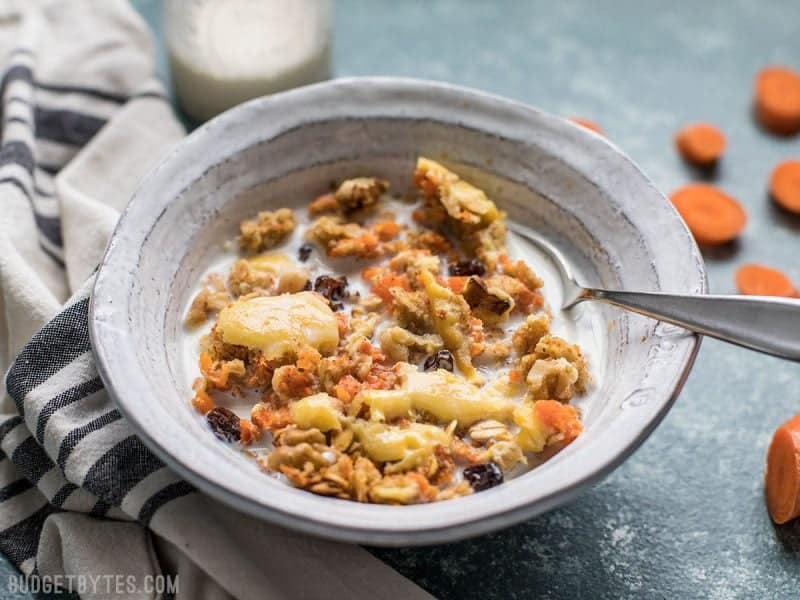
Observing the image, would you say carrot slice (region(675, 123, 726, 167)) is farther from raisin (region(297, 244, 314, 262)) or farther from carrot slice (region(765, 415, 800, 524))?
raisin (region(297, 244, 314, 262))

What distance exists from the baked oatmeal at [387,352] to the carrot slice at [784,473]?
43 centimetres

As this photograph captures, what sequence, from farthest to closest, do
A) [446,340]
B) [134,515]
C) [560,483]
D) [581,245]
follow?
[581,245], [446,340], [134,515], [560,483]

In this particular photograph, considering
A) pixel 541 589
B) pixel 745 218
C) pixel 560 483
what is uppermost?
pixel 560 483

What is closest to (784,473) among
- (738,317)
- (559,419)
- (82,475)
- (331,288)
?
(738,317)

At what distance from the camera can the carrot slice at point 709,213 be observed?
266 centimetres

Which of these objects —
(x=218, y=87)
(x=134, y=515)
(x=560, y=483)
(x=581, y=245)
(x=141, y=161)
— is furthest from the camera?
(x=218, y=87)

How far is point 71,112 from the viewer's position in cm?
271

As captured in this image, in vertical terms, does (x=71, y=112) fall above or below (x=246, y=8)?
below

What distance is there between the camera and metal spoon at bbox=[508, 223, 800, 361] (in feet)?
5.78

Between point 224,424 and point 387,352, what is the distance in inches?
13.8

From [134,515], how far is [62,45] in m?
1.56

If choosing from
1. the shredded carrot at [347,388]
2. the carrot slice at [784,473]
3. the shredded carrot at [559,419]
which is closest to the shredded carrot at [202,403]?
the shredded carrot at [347,388]

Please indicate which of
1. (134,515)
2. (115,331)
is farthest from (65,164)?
(134,515)

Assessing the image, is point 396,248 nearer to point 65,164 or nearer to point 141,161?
point 141,161
